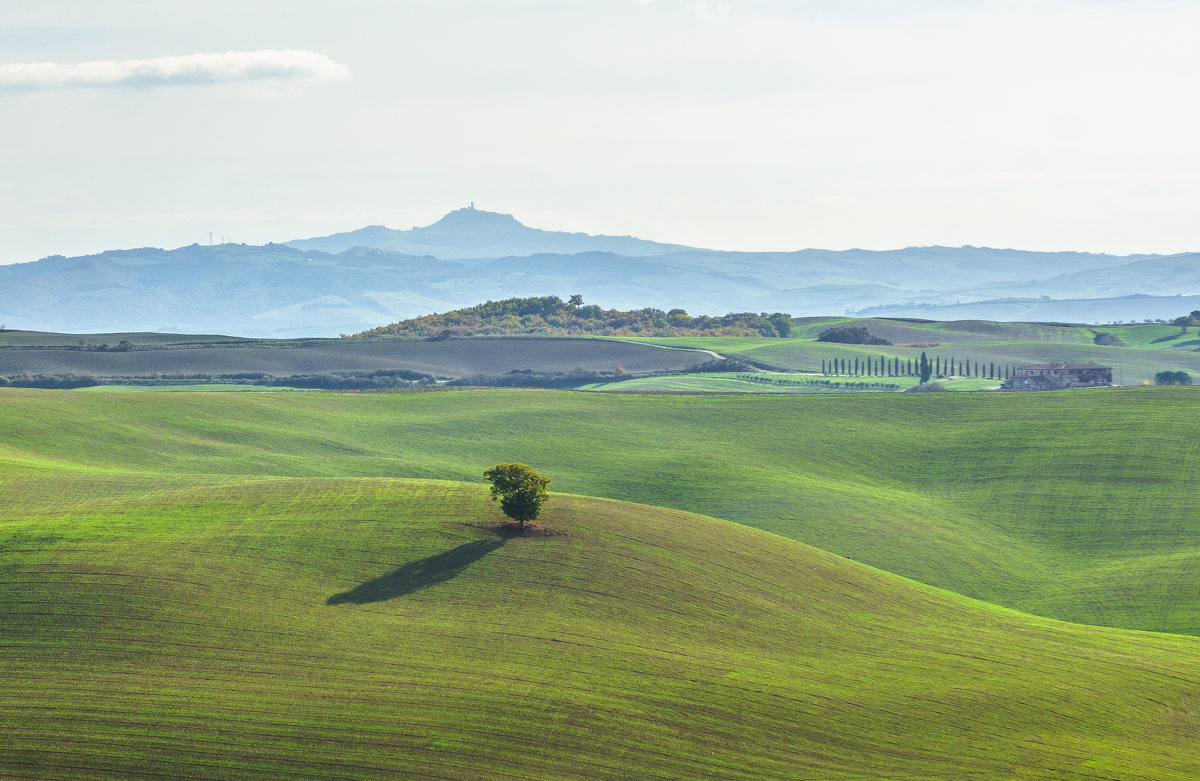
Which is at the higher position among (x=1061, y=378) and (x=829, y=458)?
(x=1061, y=378)

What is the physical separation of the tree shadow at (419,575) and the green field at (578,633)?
6.8 inches

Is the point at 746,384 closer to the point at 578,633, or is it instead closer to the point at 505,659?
the point at 578,633

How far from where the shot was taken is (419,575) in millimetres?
52875

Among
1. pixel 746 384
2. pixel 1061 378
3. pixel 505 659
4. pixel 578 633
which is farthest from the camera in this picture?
pixel 746 384

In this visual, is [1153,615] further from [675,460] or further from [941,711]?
[675,460]

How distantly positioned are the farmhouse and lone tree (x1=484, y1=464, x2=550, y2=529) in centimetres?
11999

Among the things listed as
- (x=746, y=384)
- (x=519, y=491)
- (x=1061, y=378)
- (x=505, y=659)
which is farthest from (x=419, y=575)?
(x=1061, y=378)

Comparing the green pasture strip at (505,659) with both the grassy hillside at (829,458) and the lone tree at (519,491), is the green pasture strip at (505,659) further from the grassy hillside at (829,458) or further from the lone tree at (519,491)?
the grassy hillside at (829,458)

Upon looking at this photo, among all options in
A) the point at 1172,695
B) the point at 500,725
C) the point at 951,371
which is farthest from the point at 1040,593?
the point at 951,371

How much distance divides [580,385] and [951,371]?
67.5 metres

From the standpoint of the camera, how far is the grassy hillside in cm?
7962

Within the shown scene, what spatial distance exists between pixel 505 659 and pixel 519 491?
1408 cm

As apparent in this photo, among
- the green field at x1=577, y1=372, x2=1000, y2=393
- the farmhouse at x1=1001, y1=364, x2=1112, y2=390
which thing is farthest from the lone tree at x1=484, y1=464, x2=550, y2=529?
the farmhouse at x1=1001, y1=364, x2=1112, y2=390

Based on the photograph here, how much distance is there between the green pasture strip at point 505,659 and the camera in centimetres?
3834
